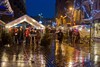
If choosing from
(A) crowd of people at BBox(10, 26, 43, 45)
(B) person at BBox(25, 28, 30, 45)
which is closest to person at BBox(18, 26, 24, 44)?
(A) crowd of people at BBox(10, 26, 43, 45)

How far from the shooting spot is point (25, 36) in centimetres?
4350

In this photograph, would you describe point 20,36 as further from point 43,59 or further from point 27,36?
point 43,59

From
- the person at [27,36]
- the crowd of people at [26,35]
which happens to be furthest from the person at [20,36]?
the person at [27,36]

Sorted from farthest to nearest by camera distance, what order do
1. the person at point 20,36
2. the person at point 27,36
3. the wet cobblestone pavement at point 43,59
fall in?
the person at point 20,36 → the person at point 27,36 → the wet cobblestone pavement at point 43,59

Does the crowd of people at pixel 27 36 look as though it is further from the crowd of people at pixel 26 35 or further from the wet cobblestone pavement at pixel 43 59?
the wet cobblestone pavement at pixel 43 59

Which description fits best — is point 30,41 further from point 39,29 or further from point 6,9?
point 6,9

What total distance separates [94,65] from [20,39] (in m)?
27.6

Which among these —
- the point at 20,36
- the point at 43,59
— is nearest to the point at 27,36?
the point at 20,36

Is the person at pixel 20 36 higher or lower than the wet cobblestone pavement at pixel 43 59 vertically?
higher

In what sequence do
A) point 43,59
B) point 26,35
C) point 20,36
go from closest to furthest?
point 43,59, point 26,35, point 20,36

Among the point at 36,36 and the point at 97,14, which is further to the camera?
the point at 97,14

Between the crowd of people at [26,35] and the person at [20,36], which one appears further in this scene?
the person at [20,36]

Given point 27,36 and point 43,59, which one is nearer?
point 43,59

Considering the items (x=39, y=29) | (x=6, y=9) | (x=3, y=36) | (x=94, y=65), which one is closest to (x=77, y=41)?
(x=39, y=29)
